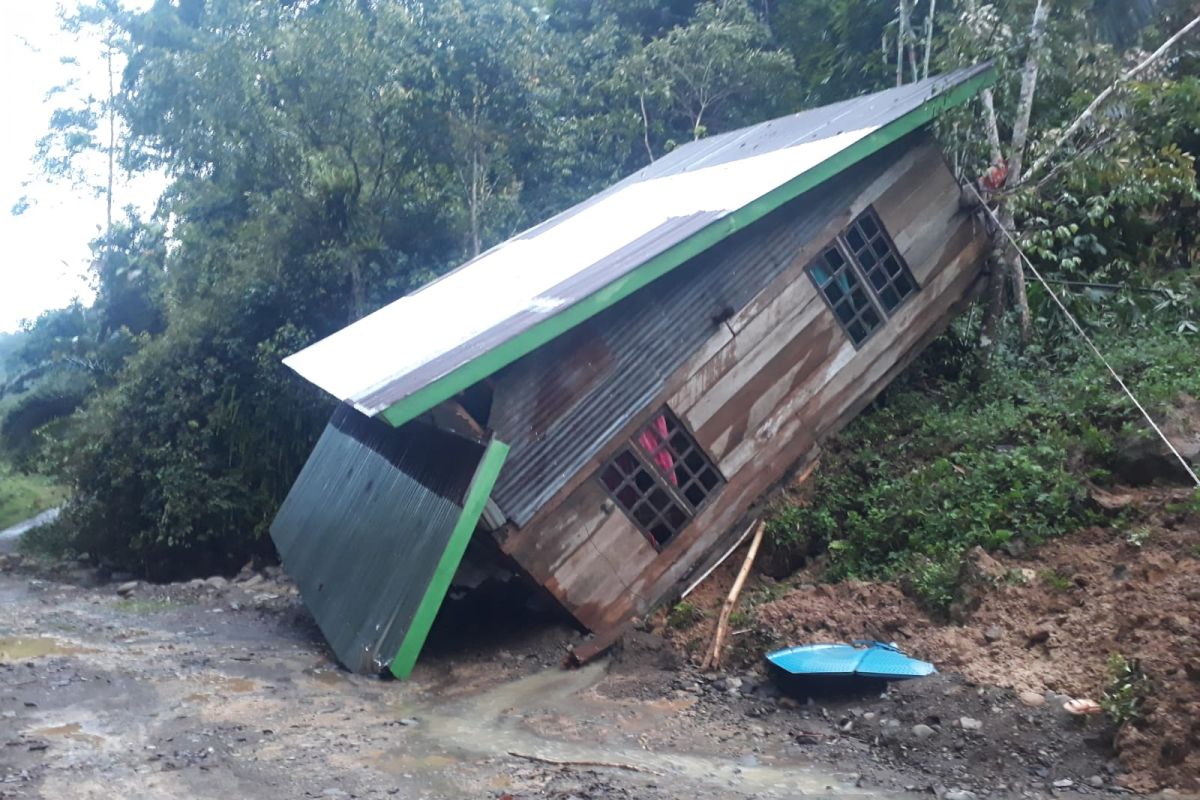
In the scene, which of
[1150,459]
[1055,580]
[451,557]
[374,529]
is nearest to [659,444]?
[451,557]

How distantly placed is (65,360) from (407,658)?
19620mm

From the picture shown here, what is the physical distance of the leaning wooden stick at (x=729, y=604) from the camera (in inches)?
293

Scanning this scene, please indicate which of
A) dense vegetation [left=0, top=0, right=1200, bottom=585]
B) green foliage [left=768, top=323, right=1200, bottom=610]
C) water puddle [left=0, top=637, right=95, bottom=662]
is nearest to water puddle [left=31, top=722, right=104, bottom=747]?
water puddle [left=0, top=637, right=95, bottom=662]

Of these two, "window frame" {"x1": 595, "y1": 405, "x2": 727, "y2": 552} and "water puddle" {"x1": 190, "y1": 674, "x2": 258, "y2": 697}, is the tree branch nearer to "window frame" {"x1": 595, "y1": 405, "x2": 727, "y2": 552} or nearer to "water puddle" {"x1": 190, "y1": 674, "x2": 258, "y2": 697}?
"window frame" {"x1": 595, "y1": 405, "x2": 727, "y2": 552}

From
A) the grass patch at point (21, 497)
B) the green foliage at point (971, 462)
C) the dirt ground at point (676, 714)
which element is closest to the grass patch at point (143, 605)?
the dirt ground at point (676, 714)

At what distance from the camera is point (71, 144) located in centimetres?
3091

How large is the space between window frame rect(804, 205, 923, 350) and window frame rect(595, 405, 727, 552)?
1.91m

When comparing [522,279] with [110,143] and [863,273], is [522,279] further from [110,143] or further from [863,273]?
[110,143]

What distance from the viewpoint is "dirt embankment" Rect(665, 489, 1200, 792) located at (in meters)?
5.06

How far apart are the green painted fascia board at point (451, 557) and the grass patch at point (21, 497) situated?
2160 centimetres

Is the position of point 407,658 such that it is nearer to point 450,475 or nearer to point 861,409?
point 450,475

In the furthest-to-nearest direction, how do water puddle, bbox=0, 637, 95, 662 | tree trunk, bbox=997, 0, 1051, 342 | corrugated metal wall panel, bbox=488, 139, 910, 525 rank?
tree trunk, bbox=997, 0, 1051, 342 < water puddle, bbox=0, 637, 95, 662 < corrugated metal wall panel, bbox=488, 139, 910, 525

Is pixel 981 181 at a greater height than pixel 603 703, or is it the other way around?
pixel 981 181

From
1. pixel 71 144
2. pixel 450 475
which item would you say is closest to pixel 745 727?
pixel 450 475
